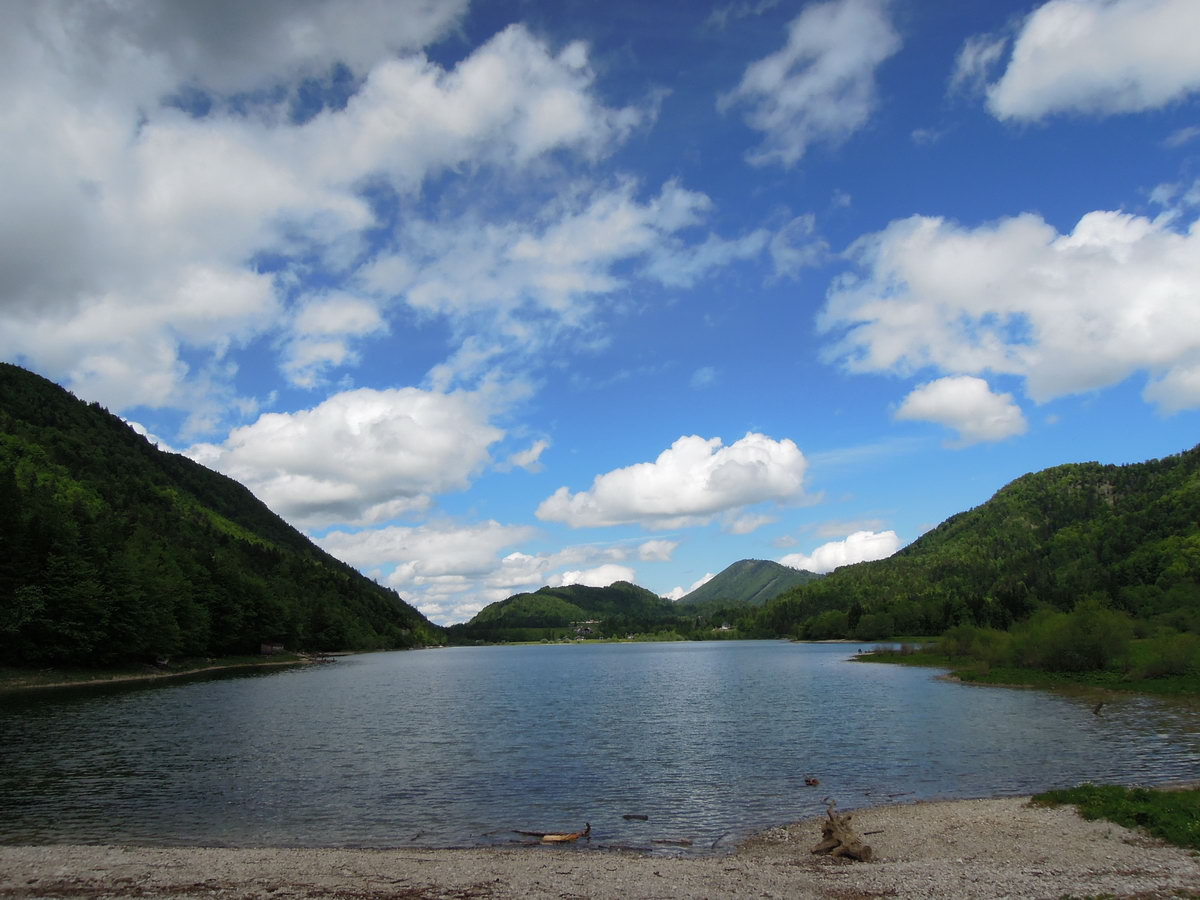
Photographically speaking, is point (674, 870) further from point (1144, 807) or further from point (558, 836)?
point (1144, 807)

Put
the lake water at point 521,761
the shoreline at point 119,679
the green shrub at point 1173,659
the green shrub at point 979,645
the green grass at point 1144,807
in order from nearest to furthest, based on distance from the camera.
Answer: the green grass at point 1144,807
the lake water at point 521,761
the green shrub at point 1173,659
the shoreline at point 119,679
the green shrub at point 979,645

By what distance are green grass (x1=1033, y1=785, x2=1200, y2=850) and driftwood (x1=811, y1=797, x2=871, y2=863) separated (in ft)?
30.4

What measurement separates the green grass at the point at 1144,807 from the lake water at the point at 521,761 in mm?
5366

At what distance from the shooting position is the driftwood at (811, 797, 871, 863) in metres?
23.2

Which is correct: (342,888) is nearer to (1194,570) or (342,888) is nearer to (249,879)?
(249,879)

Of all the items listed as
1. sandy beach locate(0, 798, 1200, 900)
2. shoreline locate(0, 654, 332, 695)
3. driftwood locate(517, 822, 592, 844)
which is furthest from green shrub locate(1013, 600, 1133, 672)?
shoreline locate(0, 654, 332, 695)

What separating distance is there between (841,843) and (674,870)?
231 inches

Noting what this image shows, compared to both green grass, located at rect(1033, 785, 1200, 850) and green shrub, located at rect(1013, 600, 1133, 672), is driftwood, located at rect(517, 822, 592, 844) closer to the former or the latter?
green grass, located at rect(1033, 785, 1200, 850)

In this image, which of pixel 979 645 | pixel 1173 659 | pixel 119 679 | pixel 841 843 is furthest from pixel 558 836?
pixel 979 645

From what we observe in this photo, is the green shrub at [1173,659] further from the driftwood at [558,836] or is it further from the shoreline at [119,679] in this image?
the shoreline at [119,679]

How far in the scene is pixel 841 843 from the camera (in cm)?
2366

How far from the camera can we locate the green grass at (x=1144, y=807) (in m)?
22.7

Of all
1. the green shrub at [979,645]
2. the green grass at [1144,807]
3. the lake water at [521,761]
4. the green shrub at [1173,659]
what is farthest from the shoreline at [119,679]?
the green shrub at [1173,659]

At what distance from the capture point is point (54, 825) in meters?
28.1
